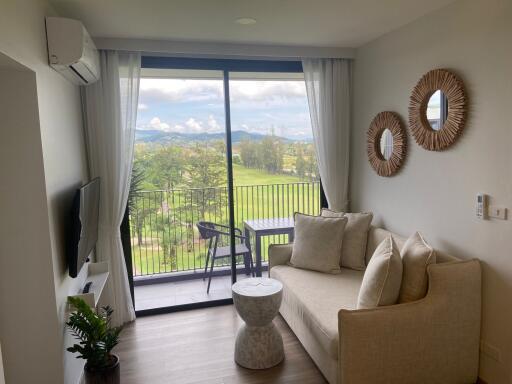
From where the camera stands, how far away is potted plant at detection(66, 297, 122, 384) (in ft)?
7.39

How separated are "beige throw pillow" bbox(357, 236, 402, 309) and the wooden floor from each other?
2.40ft

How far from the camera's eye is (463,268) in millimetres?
2352

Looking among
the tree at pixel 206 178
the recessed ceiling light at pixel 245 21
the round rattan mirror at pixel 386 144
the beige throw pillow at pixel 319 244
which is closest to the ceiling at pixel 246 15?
the recessed ceiling light at pixel 245 21

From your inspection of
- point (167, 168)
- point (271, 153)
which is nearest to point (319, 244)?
point (271, 153)

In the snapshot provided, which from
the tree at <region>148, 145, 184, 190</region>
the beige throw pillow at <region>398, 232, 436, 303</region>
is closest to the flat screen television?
the tree at <region>148, 145, 184, 190</region>

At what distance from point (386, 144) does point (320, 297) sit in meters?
1.54

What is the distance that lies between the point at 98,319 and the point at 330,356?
142cm

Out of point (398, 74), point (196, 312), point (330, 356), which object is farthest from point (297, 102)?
point (330, 356)

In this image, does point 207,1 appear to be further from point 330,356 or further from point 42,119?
point 330,356

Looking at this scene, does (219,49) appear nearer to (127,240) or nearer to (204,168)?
(204,168)

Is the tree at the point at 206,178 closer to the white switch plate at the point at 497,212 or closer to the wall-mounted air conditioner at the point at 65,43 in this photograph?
the wall-mounted air conditioner at the point at 65,43

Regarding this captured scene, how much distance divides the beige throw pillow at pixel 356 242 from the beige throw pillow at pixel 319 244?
0.27 ft

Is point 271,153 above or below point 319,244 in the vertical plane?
above

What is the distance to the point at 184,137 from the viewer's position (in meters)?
4.12
